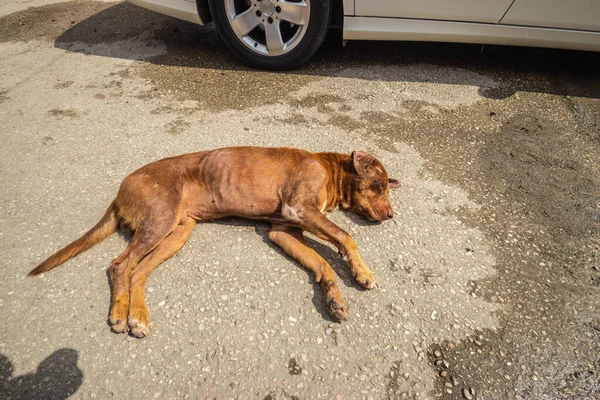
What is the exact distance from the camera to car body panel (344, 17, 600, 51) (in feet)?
14.5

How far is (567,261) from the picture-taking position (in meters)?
3.05

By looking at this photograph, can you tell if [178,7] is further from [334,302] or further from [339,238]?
[334,302]

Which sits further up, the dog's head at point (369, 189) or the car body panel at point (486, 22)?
the car body panel at point (486, 22)

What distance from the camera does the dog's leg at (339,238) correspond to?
286cm

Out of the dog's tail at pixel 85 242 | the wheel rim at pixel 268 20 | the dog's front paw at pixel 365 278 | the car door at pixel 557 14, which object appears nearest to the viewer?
the dog's front paw at pixel 365 278

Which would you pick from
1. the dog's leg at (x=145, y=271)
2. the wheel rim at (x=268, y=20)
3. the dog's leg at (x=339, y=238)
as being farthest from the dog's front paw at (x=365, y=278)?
the wheel rim at (x=268, y=20)

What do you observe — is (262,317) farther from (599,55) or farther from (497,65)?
(599,55)

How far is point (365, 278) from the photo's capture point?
284 cm

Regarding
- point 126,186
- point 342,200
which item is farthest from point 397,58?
point 126,186

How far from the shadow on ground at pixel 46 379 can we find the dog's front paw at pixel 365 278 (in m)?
1.86

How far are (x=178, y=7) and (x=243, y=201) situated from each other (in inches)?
135

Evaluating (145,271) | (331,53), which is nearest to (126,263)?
(145,271)

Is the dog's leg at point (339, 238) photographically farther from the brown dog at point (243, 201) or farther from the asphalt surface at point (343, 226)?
the asphalt surface at point (343, 226)

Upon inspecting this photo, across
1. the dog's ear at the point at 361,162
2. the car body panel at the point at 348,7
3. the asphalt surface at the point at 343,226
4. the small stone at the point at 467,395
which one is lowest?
the small stone at the point at 467,395
